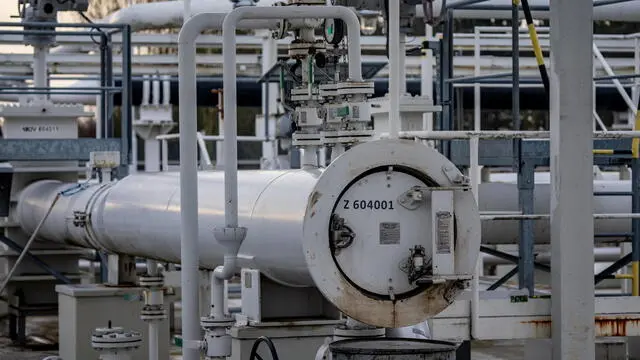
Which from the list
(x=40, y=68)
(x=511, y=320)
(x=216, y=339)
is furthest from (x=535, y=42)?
(x=40, y=68)

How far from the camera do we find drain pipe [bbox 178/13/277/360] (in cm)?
709

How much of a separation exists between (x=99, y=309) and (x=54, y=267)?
2.80 m

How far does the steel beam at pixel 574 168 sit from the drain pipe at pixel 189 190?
1.88m

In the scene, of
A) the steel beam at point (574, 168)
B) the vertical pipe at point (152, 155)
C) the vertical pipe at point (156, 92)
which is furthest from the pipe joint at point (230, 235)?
the vertical pipe at point (156, 92)

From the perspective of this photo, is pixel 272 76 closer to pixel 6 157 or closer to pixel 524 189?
pixel 6 157

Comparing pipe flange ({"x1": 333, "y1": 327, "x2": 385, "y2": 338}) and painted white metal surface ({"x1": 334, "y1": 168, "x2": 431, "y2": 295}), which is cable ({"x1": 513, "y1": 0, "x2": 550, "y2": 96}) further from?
pipe flange ({"x1": 333, "y1": 327, "x2": 385, "y2": 338})

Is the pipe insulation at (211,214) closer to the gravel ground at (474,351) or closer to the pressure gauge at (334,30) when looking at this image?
the pressure gauge at (334,30)

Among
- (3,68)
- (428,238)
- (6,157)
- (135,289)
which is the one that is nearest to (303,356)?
(428,238)

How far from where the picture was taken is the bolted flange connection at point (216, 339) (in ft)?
22.9

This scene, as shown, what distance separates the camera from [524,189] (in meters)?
8.70

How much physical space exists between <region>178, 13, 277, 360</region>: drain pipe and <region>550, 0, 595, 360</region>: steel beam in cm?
188

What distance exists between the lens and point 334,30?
761 cm

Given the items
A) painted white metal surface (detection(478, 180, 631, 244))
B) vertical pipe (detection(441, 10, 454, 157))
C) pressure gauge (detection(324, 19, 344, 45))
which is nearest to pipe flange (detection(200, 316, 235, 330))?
pressure gauge (detection(324, 19, 344, 45))

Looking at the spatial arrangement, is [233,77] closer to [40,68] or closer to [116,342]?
[116,342]
